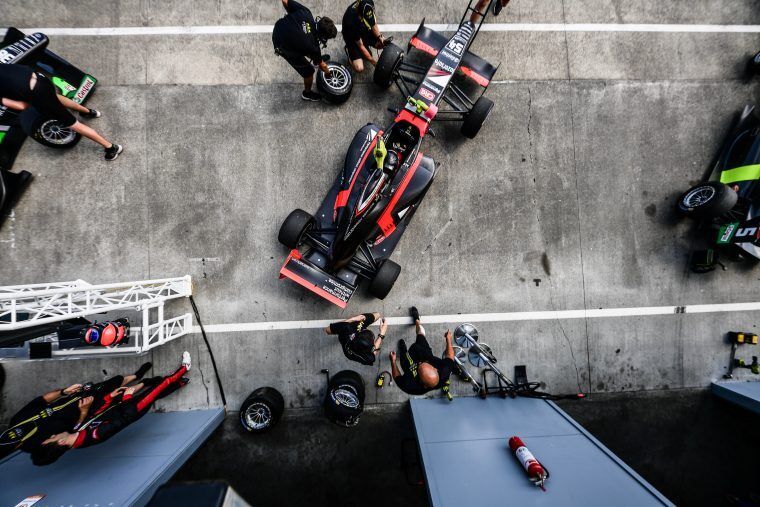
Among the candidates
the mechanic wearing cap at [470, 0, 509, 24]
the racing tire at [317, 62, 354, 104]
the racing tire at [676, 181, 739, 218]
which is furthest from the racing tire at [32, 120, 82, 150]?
the racing tire at [676, 181, 739, 218]

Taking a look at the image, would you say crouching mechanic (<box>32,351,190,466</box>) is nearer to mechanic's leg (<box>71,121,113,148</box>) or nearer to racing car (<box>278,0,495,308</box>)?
racing car (<box>278,0,495,308</box>)

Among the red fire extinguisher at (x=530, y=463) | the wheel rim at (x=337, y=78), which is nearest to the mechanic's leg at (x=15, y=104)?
the wheel rim at (x=337, y=78)

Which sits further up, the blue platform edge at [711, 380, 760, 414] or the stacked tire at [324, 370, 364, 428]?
the stacked tire at [324, 370, 364, 428]

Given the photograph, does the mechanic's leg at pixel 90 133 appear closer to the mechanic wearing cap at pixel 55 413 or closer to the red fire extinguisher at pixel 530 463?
the mechanic wearing cap at pixel 55 413

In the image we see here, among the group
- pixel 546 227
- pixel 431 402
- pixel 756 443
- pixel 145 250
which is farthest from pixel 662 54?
pixel 145 250

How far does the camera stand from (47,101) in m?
4.29

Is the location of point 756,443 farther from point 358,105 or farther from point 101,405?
point 101,405

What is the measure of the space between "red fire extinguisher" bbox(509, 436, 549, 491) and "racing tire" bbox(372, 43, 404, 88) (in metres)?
5.12

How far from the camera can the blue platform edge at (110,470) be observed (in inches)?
132

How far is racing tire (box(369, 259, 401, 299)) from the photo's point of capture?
4.96 metres

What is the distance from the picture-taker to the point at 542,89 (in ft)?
18.6

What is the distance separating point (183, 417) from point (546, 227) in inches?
247

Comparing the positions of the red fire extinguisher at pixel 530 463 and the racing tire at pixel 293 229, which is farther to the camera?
the racing tire at pixel 293 229

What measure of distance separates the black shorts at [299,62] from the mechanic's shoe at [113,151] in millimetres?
3029
